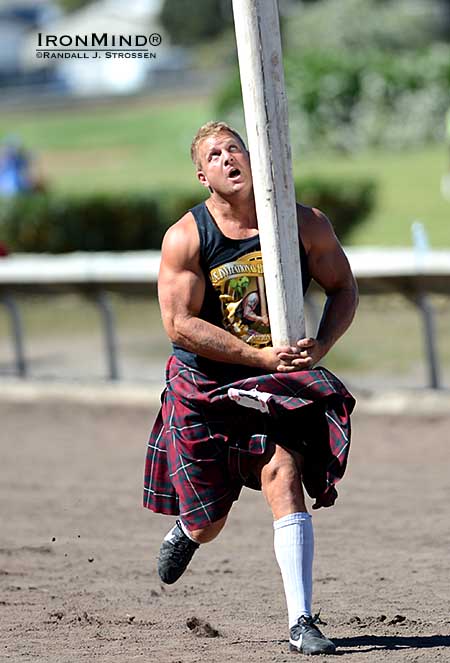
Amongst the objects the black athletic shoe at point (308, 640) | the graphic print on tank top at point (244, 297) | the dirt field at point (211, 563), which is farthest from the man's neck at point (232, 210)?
the dirt field at point (211, 563)

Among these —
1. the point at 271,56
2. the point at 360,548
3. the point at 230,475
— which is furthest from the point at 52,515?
the point at 271,56

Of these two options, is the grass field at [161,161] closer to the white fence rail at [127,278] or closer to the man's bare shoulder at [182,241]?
the white fence rail at [127,278]

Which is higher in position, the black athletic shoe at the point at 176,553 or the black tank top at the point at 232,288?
the black tank top at the point at 232,288

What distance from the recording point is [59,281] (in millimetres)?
11680

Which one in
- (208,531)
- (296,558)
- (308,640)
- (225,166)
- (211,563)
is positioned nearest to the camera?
(308,640)

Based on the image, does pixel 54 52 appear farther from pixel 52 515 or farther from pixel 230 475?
pixel 230 475

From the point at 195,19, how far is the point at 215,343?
81.4m

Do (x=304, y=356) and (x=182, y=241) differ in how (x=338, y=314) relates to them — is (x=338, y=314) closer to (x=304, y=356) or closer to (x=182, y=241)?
(x=304, y=356)

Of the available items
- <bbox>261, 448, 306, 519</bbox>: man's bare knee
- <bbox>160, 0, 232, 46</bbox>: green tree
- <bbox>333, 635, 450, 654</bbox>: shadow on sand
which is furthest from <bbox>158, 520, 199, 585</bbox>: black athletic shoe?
<bbox>160, 0, 232, 46</bbox>: green tree

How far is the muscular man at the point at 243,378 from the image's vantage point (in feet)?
15.6

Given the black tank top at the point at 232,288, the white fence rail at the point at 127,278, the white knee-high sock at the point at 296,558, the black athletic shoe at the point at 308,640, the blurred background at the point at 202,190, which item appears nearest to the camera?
the black athletic shoe at the point at 308,640

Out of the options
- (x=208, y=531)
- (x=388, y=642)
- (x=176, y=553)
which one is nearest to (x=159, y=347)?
(x=176, y=553)

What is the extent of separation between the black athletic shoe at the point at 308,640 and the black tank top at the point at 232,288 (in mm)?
909

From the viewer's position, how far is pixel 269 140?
15.3 feet
